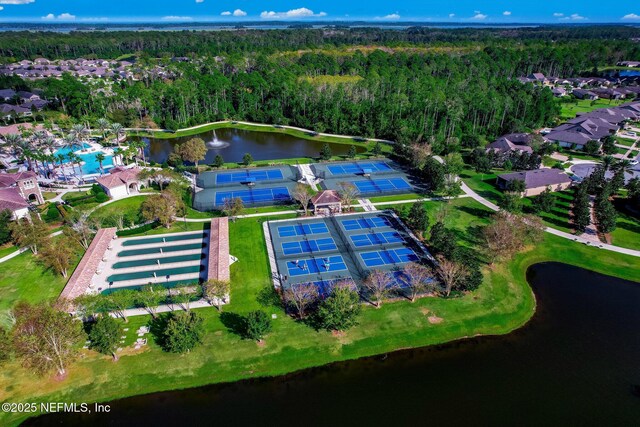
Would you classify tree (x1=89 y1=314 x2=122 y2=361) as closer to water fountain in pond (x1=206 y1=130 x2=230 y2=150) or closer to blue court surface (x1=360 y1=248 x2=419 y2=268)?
blue court surface (x1=360 y1=248 x2=419 y2=268)

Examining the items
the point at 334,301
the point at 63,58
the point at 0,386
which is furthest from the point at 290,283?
the point at 63,58

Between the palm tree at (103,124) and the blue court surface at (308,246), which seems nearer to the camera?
the blue court surface at (308,246)

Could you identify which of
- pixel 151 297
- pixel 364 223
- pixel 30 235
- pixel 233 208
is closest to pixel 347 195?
pixel 364 223

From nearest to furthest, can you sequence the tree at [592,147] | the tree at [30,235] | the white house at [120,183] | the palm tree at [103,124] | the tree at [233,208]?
the tree at [30,235] → the tree at [233,208] → the white house at [120,183] → the tree at [592,147] → the palm tree at [103,124]

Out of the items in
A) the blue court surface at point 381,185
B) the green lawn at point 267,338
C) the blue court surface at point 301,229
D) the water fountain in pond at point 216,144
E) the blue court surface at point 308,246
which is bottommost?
the green lawn at point 267,338

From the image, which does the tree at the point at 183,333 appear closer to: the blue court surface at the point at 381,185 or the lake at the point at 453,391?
the lake at the point at 453,391

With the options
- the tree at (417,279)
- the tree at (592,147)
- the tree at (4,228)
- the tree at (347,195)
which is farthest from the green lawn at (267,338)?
the tree at (592,147)

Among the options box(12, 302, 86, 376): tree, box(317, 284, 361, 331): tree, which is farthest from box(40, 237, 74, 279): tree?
box(317, 284, 361, 331): tree

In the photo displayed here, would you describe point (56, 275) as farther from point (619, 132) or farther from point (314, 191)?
point (619, 132)
